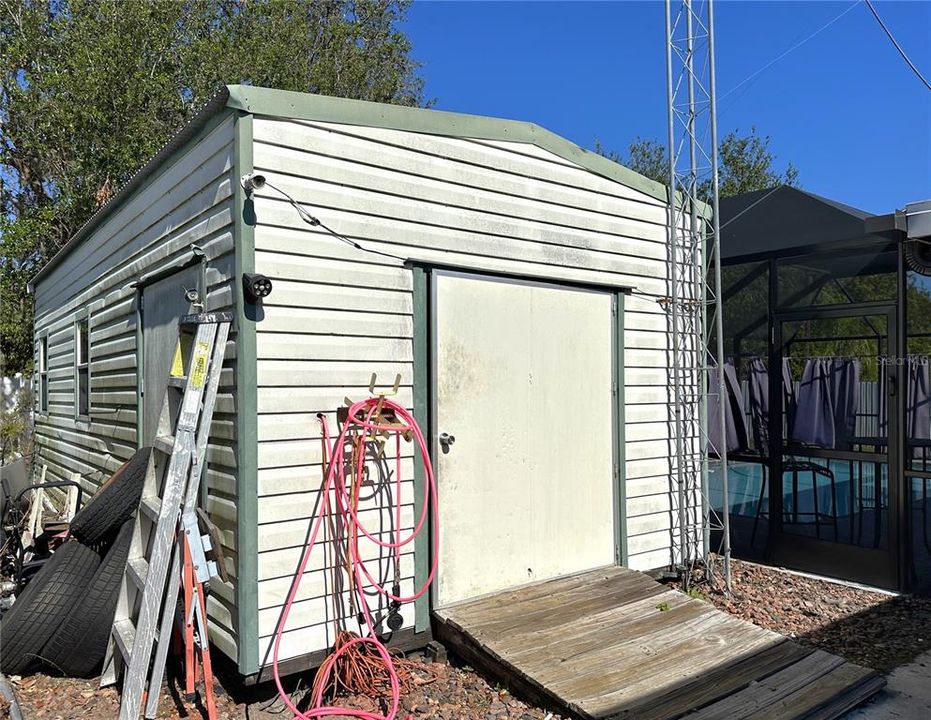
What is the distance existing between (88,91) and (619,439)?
35.6ft

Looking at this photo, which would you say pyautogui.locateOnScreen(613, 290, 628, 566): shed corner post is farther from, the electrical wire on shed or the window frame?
the window frame

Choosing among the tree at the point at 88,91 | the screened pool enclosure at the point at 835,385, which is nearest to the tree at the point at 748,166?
the tree at the point at 88,91

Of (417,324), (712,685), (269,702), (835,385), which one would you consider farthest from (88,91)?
(712,685)

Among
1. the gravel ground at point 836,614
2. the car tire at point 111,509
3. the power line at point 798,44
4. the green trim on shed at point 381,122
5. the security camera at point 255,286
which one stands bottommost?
the gravel ground at point 836,614

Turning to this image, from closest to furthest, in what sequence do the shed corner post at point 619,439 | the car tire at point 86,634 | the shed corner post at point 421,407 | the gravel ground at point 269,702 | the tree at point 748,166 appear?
1. the gravel ground at point 269,702
2. the car tire at point 86,634
3. the shed corner post at point 421,407
4. the shed corner post at point 619,439
5. the tree at point 748,166

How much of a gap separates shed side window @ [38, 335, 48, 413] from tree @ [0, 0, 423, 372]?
3436 mm

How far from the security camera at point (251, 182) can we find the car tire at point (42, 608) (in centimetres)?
234

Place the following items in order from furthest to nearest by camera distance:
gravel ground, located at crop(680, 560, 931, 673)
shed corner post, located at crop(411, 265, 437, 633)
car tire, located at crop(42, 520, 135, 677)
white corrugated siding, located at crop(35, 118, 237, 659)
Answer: gravel ground, located at crop(680, 560, 931, 673) < shed corner post, located at crop(411, 265, 437, 633) < car tire, located at crop(42, 520, 135, 677) < white corrugated siding, located at crop(35, 118, 237, 659)

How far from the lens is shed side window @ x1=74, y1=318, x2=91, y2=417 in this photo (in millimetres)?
6289

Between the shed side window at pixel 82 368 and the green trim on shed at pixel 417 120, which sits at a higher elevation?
the green trim on shed at pixel 417 120

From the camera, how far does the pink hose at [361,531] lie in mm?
3039

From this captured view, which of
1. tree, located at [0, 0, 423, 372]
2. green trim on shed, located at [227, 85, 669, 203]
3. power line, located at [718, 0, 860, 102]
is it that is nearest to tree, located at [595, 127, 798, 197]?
tree, located at [0, 0, 423, 372]

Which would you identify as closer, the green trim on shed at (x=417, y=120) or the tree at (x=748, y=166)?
the green trim on shed at (x=417, y=120)

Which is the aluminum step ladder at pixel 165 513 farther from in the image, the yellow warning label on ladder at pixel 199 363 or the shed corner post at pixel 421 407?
the shed corner post at pixel 421 407
